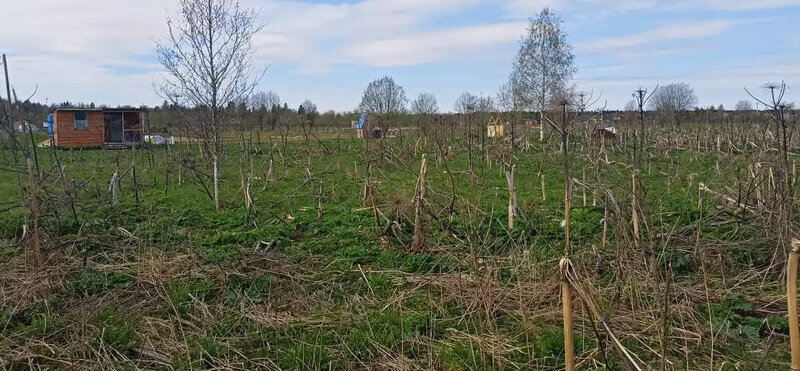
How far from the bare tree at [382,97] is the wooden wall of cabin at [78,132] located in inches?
870

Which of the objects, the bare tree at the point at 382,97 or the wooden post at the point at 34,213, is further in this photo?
the bare tree at the point at 382,97

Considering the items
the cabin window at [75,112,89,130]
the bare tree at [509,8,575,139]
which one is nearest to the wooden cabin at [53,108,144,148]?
the cabin window at [75,112,89,130]

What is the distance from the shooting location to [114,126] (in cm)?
2672

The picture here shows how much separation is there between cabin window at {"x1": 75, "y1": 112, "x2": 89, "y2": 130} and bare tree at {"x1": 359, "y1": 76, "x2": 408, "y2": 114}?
22.4m

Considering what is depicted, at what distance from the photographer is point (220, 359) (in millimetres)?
3568

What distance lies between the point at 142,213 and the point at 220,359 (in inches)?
198

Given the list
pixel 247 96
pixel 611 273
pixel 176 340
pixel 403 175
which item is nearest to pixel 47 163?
pixel 247 96

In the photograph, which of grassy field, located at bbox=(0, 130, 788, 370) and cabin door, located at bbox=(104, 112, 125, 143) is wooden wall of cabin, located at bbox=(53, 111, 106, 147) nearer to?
cabin door, located at bbox=(104, 112, 125, 143)

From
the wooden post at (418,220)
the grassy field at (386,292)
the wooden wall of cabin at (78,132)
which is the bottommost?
the grassy field at (386,292)

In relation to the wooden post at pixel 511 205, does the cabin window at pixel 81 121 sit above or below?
above

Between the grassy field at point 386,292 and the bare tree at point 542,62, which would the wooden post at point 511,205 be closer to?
the grassy field at point 386,292

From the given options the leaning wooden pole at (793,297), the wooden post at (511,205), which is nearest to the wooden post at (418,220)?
the wooden post at (511,205)

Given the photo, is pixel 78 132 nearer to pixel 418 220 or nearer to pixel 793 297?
pixel 418 220

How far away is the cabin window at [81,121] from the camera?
25.5 meters
